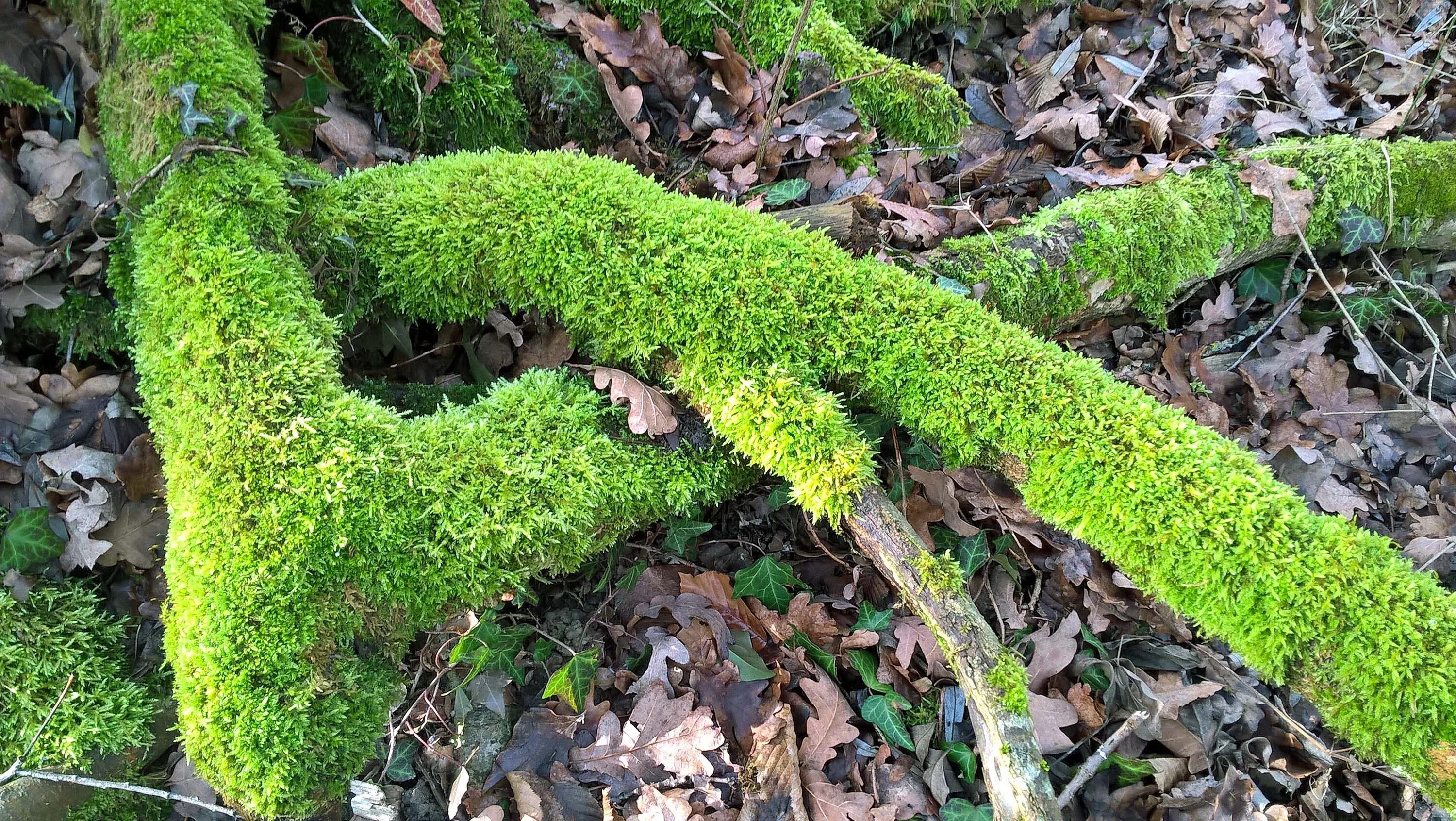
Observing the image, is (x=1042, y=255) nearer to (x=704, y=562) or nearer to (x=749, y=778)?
(x=704, y=562)

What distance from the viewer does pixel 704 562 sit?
114 inches

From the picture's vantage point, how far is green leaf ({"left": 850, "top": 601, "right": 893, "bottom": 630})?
8.77 feet

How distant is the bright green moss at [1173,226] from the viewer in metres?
3.06

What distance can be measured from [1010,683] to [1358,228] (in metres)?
3.37

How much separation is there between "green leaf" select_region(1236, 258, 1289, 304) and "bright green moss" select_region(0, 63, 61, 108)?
5177 mm

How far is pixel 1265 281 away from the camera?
3773 millimetres

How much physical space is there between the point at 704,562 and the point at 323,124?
2511 mm

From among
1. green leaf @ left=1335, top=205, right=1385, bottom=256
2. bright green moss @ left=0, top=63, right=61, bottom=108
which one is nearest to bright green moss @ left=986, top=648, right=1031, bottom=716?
green leaf @ left=1335, top=205, right=1385, bottom=256

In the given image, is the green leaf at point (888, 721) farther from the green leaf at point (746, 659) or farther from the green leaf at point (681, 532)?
the green leaf at point (681, 532)

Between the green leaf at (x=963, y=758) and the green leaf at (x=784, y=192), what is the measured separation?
2.30 meters

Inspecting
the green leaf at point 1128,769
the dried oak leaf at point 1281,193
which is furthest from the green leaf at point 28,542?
the dried oak leaf at point 1281,193

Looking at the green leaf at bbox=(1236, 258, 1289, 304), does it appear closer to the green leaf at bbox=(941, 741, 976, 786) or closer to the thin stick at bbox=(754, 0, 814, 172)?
the thin stick at bbox=(754, 0, 814, 172)

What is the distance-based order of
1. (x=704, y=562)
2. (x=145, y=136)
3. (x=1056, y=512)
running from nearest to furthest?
(x=1056, y=512)
(x=145, y=136)
(x=704, y=562)

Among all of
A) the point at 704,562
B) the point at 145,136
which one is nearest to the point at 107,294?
the point at 145,136
